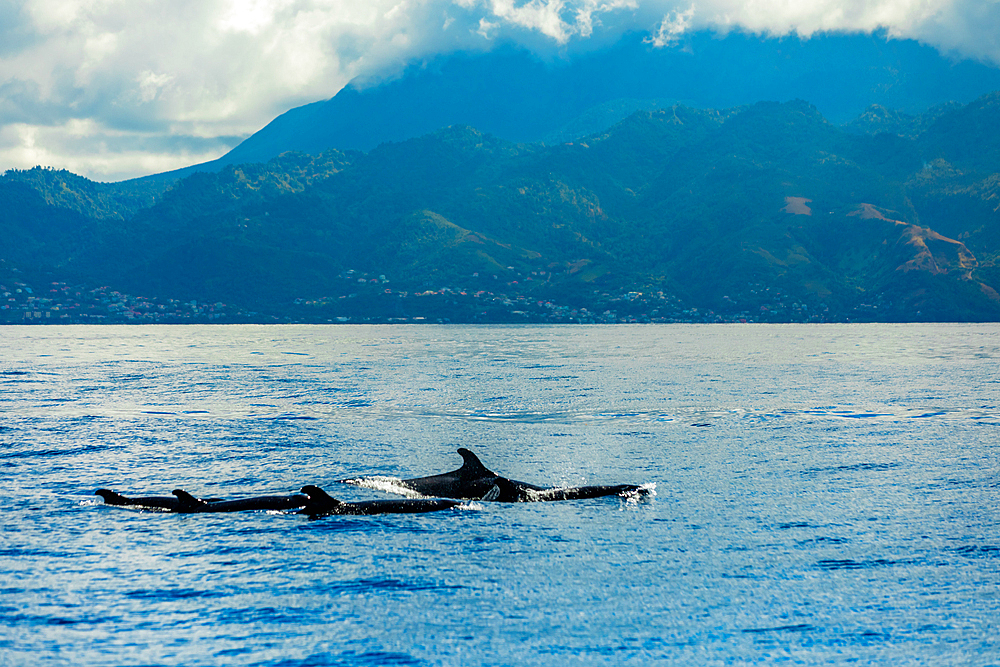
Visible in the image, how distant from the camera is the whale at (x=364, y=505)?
23859 mm

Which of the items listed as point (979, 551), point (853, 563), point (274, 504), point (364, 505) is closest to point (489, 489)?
point (364, 505)

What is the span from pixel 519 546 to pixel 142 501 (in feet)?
38.8

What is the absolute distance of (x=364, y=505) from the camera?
2508cm

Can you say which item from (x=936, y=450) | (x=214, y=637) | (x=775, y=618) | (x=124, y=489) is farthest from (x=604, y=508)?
(x=936, y=450)

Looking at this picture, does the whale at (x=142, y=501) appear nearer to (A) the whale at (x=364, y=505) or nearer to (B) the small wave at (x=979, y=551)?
(A) the whale at (x=364, y=505)

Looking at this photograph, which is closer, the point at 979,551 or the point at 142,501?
the point at 979,551

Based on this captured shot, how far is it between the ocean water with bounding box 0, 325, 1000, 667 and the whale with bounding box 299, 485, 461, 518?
48 cm

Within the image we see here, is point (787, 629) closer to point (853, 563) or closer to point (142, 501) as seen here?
point (853, 563)

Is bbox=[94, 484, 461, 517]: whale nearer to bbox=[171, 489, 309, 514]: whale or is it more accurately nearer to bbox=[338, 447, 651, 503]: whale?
bbox=[171, 489, 309, 514]: whale

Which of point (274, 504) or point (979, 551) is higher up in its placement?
point (274, 504)

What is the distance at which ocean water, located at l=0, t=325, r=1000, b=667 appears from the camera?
49.6 feet

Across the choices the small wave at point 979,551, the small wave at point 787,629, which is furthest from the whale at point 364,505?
the small wave at point 979,551

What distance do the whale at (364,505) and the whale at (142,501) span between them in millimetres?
3788

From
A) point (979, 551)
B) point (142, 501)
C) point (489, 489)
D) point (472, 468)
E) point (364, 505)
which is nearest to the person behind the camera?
point (979, 551)
